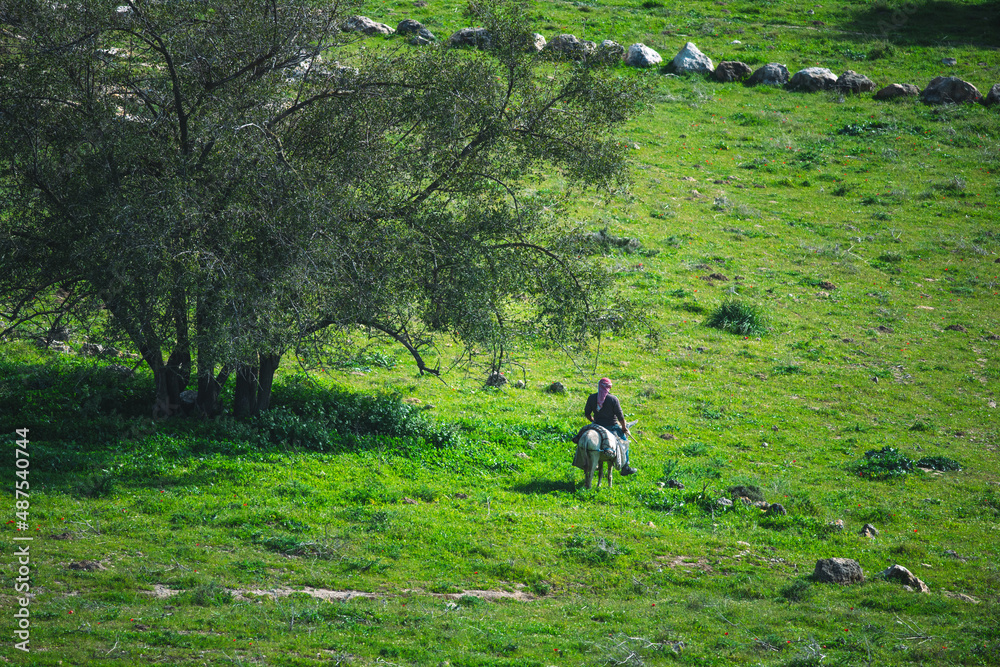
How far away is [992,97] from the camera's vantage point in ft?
150

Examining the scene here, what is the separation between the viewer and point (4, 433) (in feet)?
49.2

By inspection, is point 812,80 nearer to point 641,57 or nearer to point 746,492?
point 641,57

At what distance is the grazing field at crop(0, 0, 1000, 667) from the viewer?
10.8 m

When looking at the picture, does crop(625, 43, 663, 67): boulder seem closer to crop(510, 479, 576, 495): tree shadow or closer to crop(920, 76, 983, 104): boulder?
crop(920, 76, 983, 104): boulder

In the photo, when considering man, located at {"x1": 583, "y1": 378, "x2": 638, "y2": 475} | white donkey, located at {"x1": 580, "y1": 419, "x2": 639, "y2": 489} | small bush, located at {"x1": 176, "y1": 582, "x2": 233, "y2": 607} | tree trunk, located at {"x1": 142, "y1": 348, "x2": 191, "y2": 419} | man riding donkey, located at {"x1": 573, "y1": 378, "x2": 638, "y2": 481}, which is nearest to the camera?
small bush, located at {"x1": 176, "y1": 582, "x2": 233, "y2": 607}

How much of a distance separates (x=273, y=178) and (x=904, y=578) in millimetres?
12621

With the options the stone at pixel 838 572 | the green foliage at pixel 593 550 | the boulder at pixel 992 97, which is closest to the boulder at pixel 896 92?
the boulder at pixel 992 97

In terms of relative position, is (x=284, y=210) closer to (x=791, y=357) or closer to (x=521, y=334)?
(x=521, y=334)

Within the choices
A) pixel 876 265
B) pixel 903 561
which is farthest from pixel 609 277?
pixel 876 265

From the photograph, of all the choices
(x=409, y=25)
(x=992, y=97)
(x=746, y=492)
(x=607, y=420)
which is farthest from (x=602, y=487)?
(x=992, y=97)

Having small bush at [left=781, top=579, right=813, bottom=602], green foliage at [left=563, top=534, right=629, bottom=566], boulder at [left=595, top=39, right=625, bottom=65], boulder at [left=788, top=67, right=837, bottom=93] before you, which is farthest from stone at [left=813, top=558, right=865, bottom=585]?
boulder at [left=788, top=67, right=837, bottom=93]

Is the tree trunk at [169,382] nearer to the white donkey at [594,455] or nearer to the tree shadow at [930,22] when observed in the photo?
the white donkey at [594,455]

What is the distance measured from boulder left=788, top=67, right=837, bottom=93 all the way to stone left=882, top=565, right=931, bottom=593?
125 ft

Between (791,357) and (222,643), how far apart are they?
20.4 metres
